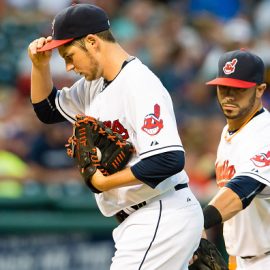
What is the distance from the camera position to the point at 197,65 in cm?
1073

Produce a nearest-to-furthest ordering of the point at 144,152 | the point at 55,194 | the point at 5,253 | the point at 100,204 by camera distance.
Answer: the point at 144,152 < the point at 100,204 < the point at 5,253 < the point at 55,194

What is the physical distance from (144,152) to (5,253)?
129 inches

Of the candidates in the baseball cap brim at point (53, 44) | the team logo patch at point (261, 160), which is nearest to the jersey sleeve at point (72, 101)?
the baseball cap brim at point (53, 44)

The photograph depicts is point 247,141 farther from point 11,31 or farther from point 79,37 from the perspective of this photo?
point 11,31

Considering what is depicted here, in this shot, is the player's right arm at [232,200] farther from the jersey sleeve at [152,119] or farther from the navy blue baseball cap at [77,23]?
the navy blue baseball cap at [77,23]

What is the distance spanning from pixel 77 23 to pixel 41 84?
63cm

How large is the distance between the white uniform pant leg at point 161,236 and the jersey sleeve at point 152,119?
14.3 inches

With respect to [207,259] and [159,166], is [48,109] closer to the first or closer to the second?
[159,166]

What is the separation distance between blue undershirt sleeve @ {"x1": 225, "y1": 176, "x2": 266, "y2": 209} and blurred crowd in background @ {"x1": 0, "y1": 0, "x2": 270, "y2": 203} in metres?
3.05

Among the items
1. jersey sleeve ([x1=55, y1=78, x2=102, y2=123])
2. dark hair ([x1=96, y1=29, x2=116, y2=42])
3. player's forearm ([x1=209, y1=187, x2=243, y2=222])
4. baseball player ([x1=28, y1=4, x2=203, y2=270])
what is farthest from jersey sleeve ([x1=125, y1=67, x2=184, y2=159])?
jersey sleeve ([x1=55, y1=78, x2=102, y2=123])

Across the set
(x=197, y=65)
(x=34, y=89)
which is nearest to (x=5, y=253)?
(x=34, y=89)

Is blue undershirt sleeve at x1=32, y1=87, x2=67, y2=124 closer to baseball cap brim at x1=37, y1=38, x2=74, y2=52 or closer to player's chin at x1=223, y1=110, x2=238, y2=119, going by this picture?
baseball cap brim at x1=37, y1=38, x2=74, y2=52

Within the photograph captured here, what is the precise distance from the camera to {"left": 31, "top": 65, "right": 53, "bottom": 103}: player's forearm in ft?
16.3

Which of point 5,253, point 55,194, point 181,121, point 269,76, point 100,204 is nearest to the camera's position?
point 100,204
